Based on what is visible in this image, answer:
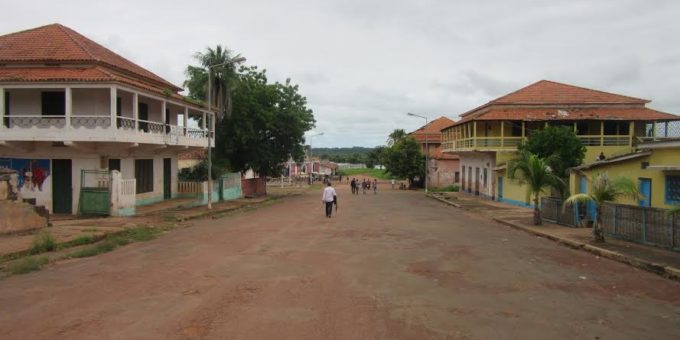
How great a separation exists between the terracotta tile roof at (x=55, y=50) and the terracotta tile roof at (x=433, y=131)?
158 ft

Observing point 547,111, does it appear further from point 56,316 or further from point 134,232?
point 56,316

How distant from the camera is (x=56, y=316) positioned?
286 inches

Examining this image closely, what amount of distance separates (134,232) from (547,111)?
99.7ft

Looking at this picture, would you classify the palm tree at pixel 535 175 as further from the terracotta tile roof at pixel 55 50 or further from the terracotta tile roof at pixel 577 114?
the terracotta tile roof at pixel 55 50

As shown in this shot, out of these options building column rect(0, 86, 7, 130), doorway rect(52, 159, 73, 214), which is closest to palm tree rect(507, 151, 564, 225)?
doorway rect(52, 159, 73, 214)

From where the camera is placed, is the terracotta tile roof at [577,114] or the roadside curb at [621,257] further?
the terracotta tile roof at [577,114]

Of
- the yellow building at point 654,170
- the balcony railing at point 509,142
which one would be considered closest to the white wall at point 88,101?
the yellow building at point 654,170

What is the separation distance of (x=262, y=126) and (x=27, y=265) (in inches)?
1270

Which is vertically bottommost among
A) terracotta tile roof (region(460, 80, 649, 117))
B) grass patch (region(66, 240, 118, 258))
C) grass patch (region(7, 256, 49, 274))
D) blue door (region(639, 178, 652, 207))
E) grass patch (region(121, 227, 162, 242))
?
grass patch (region(121, 227, 162, 242))

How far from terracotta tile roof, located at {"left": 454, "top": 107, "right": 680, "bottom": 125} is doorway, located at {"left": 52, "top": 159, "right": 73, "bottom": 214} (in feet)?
84.0

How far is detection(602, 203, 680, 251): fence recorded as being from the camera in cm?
1379

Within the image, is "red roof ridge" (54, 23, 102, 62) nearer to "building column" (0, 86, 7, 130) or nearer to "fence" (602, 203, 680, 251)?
"building column" (0, 86, 7, 130)

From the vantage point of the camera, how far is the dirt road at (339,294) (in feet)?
22.0

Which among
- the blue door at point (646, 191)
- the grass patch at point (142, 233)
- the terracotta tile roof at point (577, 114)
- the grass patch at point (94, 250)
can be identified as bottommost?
the grass patch at point (142, 233)
